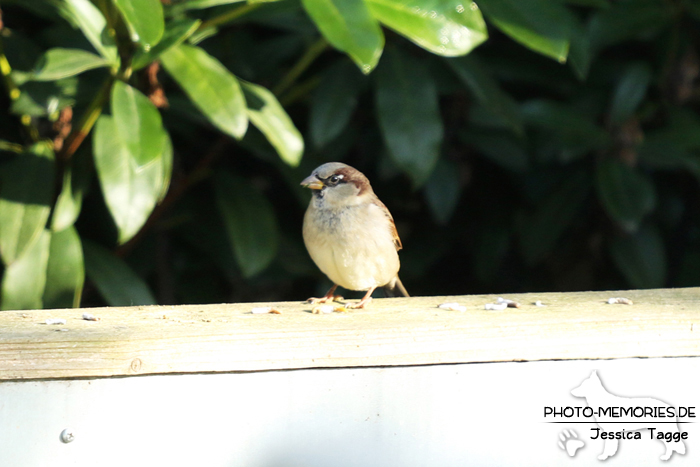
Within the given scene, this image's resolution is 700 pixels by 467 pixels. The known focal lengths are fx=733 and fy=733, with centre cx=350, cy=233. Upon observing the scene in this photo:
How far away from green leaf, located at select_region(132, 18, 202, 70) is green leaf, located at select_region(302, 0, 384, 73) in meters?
0.30

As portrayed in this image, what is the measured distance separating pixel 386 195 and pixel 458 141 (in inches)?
13.6

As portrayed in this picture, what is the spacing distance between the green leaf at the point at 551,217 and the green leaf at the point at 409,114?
0.76 metres

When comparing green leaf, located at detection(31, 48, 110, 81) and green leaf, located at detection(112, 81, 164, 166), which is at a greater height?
green leaf, located at detection(31, 48, 110, 81)

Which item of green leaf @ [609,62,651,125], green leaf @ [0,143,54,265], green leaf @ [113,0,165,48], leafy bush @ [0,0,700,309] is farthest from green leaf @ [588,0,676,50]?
green leaf @ [0,143,54,265]

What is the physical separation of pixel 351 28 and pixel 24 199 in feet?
3.32

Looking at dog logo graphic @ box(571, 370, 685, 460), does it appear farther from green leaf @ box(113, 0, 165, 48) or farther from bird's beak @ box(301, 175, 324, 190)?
green leaf @ box(113, 0, 165, 48)

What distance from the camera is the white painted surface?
110 cm

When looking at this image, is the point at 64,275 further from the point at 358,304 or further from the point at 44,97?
the point at 358,304

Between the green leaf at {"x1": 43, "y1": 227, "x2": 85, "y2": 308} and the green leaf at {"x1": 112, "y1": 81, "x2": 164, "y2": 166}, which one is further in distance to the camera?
A: the green leaf at {"x1": 43, "y1": 227, "x2": 85, "y2": 308}

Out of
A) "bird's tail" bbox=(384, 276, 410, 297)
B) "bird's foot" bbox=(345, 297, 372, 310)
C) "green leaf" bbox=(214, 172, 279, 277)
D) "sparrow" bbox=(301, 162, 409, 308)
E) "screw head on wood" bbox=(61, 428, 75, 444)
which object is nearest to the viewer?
"screw head on wood" bbox=(61, 428, 75, 444)

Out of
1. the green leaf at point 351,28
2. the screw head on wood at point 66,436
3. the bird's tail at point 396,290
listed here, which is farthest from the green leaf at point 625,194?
the screw head on wood at point 66,436

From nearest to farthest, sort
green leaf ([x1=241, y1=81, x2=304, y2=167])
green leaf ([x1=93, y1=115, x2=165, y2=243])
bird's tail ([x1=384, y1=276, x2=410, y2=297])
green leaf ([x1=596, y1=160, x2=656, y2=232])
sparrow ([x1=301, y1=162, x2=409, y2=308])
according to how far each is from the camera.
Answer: sparrow ([x1=301, y1=162, x2=409, y2=308])
green leaf ([x1=93, y1=115, x2=165, y2=243])
green leaf ([x1=241, y1=81, x2=304, y2=167])
bird's tail ([x1=384, y1=276, x2=410, y2=297])
green leaf ([x1=596, y1=160, x2=656, y2=232])

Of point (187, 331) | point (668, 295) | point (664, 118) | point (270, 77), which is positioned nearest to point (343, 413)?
point (187, 331)

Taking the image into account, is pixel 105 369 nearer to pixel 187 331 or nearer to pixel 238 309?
pixel 187 331
